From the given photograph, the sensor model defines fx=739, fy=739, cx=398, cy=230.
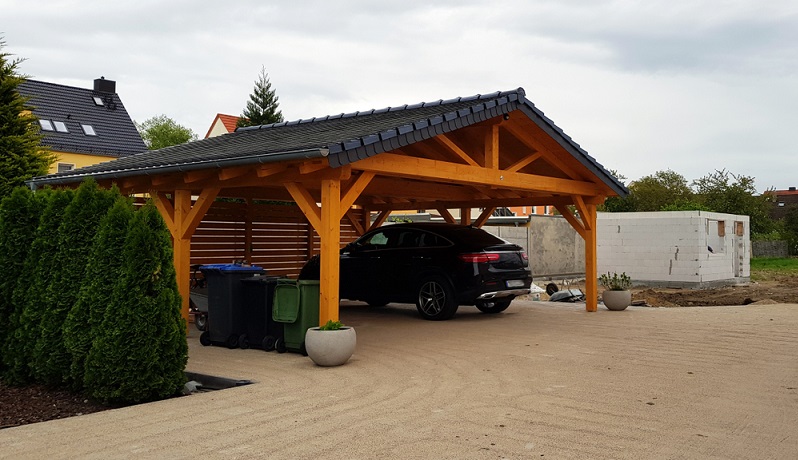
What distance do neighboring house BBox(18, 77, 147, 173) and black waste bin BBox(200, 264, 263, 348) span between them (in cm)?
2918

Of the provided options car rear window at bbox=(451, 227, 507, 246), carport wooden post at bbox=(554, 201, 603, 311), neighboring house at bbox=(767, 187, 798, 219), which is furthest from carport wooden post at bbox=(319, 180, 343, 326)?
neighboring house at bbox=(767, 187, 798, 219)

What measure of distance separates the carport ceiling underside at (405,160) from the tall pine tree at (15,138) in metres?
6.12

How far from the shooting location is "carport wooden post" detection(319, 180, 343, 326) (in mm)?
8484

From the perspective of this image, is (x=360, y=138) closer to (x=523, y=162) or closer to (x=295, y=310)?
(x=295, y=310)

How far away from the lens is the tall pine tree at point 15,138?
58.5 feet

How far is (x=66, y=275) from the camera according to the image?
6.86 m

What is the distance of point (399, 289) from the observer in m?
12.4

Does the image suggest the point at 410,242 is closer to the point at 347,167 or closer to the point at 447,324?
the point at 447,324

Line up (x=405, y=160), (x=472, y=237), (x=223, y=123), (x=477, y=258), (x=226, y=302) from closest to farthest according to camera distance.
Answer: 1. (x=226, y=302)
2. (x=405, y=160)
3. (x=477, y=258)
4. (x=472, y=237)
5. (x=223, y=123)

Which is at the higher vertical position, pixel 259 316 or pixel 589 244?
pixel 589 244

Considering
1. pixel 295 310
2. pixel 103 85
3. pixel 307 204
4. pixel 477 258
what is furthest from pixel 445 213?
pixel 103 85

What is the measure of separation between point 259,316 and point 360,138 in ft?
8.63

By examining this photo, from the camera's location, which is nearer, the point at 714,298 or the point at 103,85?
the point at 714,298

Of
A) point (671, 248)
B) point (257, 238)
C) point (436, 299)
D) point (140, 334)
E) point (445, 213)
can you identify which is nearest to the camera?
point (140, 334)
